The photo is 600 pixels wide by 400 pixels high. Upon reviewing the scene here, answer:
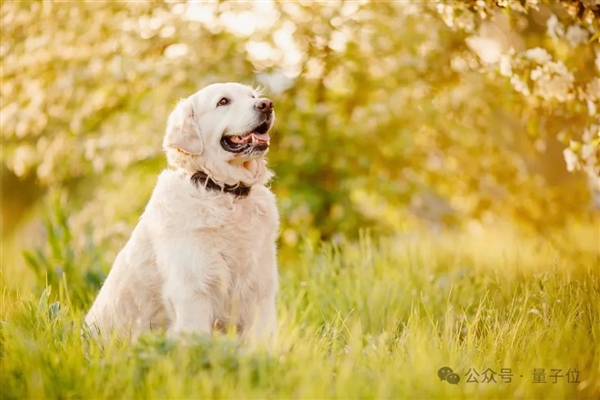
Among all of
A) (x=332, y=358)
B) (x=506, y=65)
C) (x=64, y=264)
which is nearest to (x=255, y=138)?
(x=332, y=358)

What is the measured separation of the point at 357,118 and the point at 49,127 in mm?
3383

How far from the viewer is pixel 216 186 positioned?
12.6 ft

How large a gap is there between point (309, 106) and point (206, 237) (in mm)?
3412

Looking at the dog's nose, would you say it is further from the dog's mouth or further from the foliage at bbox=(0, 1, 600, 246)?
the foliage at bbox=(0, 1, 600, 246)

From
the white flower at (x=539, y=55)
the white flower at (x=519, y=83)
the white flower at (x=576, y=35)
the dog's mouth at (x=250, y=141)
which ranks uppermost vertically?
the white flower at (x=576, y=35)

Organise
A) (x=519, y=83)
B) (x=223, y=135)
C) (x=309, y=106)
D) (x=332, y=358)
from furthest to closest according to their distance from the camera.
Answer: (x=309, y=106), (x=519, y=83), (x=223, y=135), (x=332, y=358)

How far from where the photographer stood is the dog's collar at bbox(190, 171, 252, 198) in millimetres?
3842

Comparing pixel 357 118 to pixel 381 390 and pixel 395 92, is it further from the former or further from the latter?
pixel 381 390

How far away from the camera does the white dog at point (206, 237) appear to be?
11.8ft

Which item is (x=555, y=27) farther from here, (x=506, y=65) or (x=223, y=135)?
(x=223, y=135)

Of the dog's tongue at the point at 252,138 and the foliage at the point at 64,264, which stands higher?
the dog's tongue at the point at 252,138

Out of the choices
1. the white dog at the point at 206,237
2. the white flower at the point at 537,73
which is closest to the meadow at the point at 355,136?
the white flower at the point at 537,73

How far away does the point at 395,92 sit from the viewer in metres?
6.85

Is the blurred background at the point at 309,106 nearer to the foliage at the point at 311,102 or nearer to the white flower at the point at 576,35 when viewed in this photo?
the foliage at the point at 311,102
